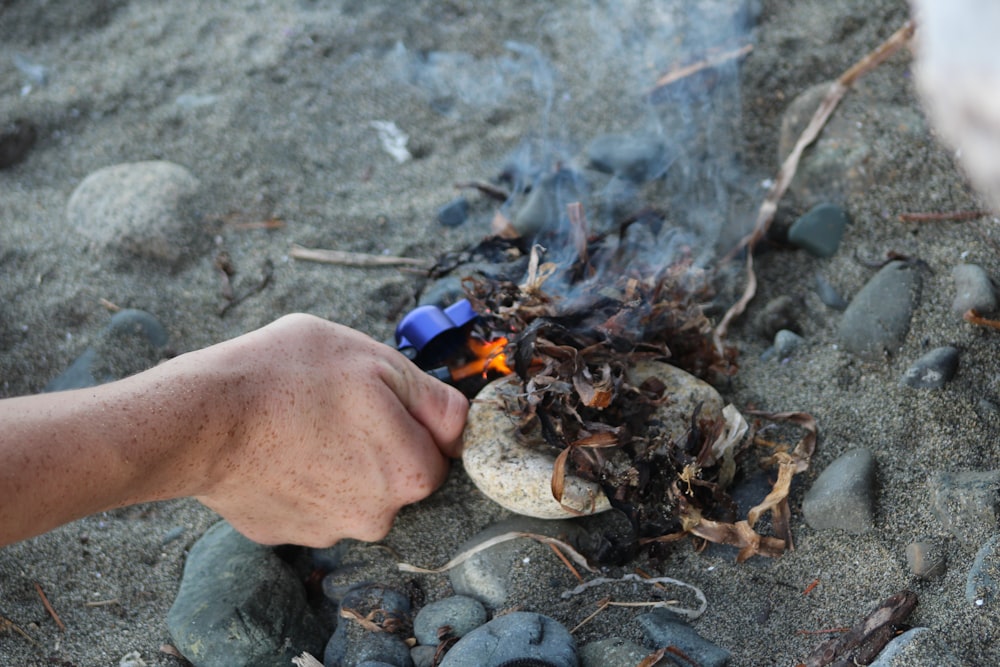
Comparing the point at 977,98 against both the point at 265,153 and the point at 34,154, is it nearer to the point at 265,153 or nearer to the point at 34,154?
the point at 265,153

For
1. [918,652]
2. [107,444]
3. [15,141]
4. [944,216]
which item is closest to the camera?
[918,652]

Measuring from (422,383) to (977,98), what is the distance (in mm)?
1810

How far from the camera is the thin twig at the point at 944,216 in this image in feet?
7.98

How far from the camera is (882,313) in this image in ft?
7.61

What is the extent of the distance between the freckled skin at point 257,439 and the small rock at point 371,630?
167 millimetres

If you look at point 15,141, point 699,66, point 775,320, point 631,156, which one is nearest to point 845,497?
point 775,320

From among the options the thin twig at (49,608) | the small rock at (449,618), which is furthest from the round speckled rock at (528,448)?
the thin twig at (49,608)

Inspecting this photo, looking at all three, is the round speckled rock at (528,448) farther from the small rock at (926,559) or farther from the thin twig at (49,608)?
the thin twig at (49,608)

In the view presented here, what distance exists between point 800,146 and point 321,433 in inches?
67.5

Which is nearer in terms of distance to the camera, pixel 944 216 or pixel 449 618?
pixel 449 618

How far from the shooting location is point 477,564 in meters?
2.12

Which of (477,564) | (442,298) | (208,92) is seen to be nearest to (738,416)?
(477,564)

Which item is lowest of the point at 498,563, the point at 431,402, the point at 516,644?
the point at 498,563

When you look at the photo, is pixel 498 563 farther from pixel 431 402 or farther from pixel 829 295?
pixel 829 295
